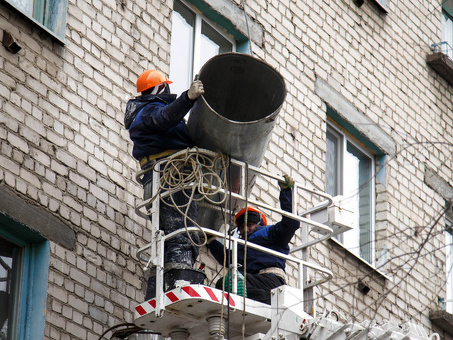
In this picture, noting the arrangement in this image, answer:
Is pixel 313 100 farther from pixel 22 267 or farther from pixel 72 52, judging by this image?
pixel 22 267

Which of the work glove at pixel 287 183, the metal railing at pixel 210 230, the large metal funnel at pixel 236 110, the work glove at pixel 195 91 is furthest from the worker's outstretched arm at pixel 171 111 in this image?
the work glove at pixel 287 183

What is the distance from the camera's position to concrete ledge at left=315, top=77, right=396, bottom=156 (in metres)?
11.6

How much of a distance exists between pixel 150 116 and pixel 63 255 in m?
1.26

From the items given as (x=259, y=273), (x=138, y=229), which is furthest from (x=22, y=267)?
(x=259, y=273)

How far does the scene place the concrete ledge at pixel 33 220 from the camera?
757 cm

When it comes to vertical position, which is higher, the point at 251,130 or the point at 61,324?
the point at 251,130

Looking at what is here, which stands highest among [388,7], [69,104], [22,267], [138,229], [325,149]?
[388,7]

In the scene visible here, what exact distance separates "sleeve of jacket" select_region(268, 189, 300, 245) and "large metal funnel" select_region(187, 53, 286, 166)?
0.35 meters

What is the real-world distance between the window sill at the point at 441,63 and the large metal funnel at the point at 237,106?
567 centimetres

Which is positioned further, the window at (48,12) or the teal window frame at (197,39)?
the teal window frame at (197,39)

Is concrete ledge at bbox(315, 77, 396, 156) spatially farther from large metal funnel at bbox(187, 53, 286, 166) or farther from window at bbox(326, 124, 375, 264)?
large metal funnel at bbox(187, 53, 286, 166)

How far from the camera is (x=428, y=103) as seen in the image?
528 inches

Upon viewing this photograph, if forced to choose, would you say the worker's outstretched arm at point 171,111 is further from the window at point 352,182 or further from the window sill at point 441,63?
the window sill at point 441,63

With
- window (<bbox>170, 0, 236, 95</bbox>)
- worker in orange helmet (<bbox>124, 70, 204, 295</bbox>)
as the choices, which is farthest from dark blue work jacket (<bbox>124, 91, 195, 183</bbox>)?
window (<bbox>170, 0, 236, 95</bbox>)
